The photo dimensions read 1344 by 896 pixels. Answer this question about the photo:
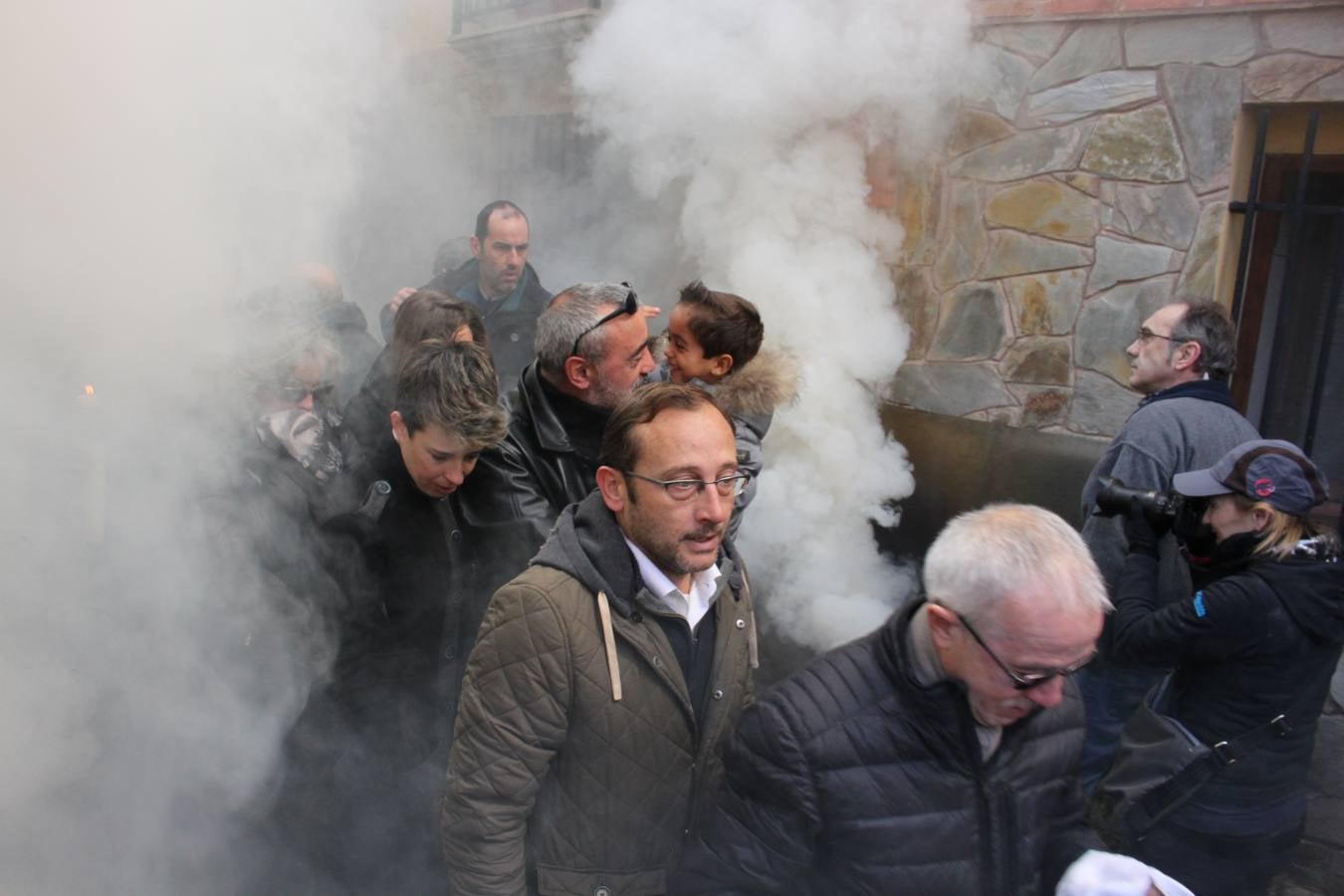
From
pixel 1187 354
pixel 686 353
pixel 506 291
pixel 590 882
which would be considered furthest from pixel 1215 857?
pixel 506 291

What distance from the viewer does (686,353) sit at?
276 cm

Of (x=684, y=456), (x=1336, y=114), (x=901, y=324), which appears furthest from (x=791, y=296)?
(x=684, y=456)

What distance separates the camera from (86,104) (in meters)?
2.14

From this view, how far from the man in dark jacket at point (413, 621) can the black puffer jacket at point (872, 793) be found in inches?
36.3

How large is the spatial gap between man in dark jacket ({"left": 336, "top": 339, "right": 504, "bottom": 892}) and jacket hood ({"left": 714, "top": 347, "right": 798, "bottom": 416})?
2.24 feet

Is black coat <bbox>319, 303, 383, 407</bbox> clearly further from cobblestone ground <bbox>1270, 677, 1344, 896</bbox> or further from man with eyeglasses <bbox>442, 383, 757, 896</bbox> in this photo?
cobblestone ground <bbox>1270, 677, 1344, 896</bbox>

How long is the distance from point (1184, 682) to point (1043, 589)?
4.15 feet

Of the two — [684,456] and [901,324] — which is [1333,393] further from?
[684,456]

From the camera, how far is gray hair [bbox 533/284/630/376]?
2.44 meters

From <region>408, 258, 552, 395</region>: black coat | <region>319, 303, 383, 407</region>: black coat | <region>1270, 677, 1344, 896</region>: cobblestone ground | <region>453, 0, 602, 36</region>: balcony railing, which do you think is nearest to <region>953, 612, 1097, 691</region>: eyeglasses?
<region>319, 303, 383, 407</region>: black coat

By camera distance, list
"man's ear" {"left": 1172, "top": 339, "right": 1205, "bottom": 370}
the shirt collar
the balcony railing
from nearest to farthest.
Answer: the shirt collar
"man's ear" {"left": 1172, "top": 339, "right": 1205, "bottom": 370}
the balcony railing

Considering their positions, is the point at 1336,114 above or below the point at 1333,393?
above

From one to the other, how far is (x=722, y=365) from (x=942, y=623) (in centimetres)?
138

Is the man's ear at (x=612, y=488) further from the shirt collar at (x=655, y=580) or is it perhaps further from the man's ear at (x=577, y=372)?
the man's ear at (x=577, y=372)
